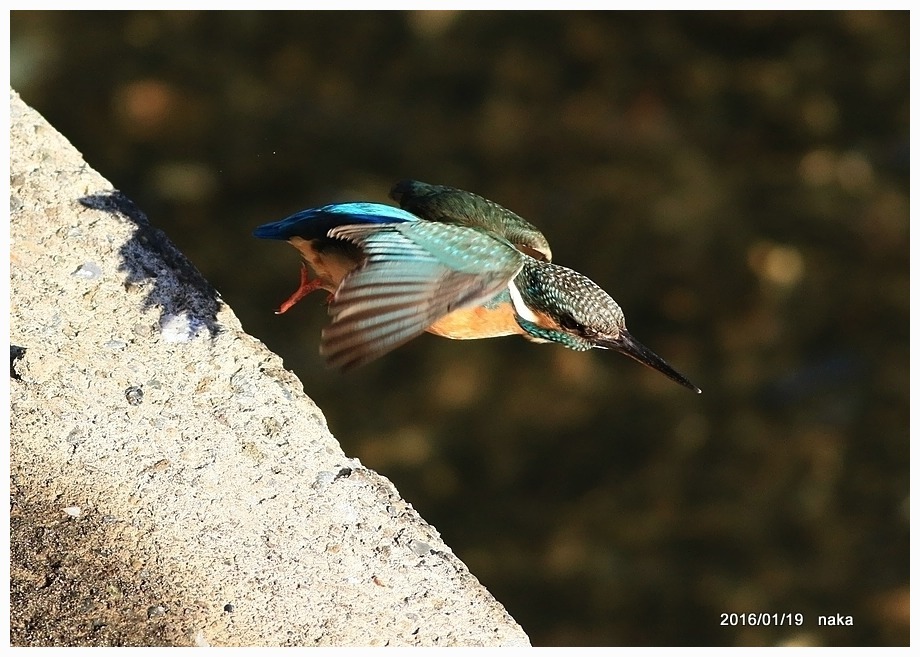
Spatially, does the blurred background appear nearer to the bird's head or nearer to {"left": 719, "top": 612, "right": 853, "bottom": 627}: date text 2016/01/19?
{"left": 719, "top": 612, "right": 853, "bottom": 627}: date text 2016/01/19

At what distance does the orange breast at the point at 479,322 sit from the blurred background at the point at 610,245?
10.0ft

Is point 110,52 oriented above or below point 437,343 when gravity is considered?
above

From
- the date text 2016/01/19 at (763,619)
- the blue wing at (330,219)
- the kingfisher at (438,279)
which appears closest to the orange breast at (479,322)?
the kingfisher at (438,279)

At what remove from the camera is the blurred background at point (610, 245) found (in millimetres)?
6148

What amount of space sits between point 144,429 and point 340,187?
154 inches

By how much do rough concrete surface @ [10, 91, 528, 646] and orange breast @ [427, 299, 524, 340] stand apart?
58cm

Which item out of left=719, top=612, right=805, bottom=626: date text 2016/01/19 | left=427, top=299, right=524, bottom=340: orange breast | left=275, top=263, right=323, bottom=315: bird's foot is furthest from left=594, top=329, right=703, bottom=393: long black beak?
left=719, top=612, right=805, bottom=626: date text 2016/01/19

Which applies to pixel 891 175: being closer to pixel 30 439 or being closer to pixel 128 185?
pixel 128 185

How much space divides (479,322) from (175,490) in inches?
40.8

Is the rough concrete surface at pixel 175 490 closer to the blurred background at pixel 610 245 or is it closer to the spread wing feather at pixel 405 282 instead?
the spread wing feather at pixel 405 282

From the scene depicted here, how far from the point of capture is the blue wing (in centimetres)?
303

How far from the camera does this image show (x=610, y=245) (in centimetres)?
625

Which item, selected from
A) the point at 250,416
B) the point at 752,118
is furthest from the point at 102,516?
the point at 752,118

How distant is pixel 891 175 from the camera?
639cm
